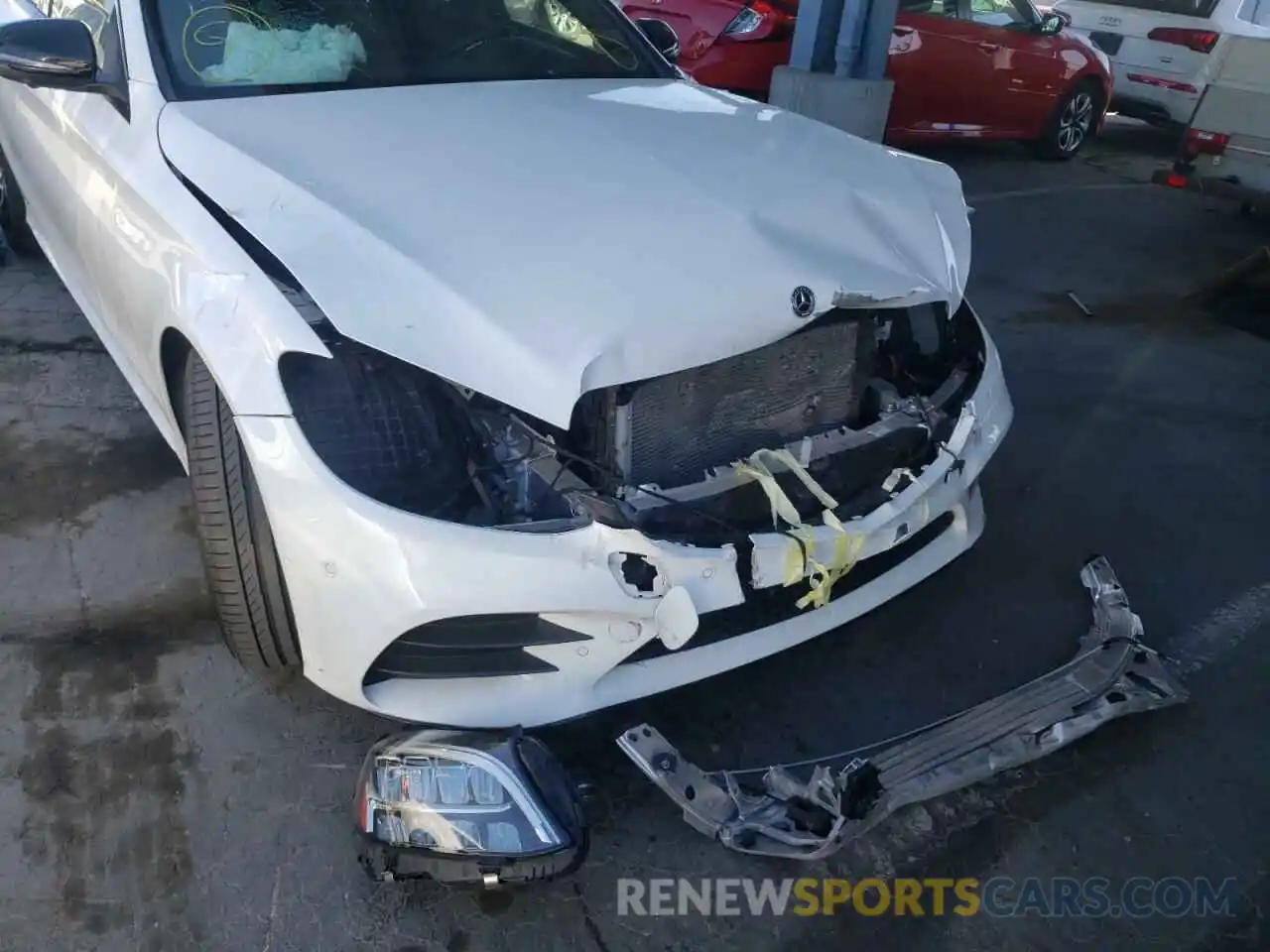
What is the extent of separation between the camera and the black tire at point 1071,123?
845 cm

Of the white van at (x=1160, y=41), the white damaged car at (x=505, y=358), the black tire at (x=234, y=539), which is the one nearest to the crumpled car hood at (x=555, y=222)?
the white damaged car at (x=505, y=358)

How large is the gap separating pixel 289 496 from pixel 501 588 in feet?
1.44

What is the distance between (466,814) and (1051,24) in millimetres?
8047

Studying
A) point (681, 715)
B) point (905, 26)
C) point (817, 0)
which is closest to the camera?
point (681, 715)

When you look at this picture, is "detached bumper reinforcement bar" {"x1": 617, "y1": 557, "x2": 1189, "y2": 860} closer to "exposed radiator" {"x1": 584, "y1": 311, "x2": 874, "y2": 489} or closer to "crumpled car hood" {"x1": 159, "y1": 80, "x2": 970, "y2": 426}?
"exposed radiator" {"x1": 584, "y1": 311, "x2": 874, "y2": 489}

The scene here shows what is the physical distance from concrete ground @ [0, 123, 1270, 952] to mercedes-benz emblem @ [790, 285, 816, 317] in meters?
0.98

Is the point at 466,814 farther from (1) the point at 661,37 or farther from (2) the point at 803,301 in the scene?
(1) the point at 661,37

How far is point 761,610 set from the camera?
2301mm

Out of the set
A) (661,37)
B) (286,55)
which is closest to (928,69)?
(661,37)

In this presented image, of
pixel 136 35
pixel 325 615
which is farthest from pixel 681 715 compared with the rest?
pixel 136 35

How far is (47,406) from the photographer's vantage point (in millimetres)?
3877

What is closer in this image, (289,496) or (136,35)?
(289,496)

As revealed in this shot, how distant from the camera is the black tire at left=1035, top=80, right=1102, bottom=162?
27.7ft

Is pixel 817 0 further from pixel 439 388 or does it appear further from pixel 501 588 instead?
pixel 501 588
